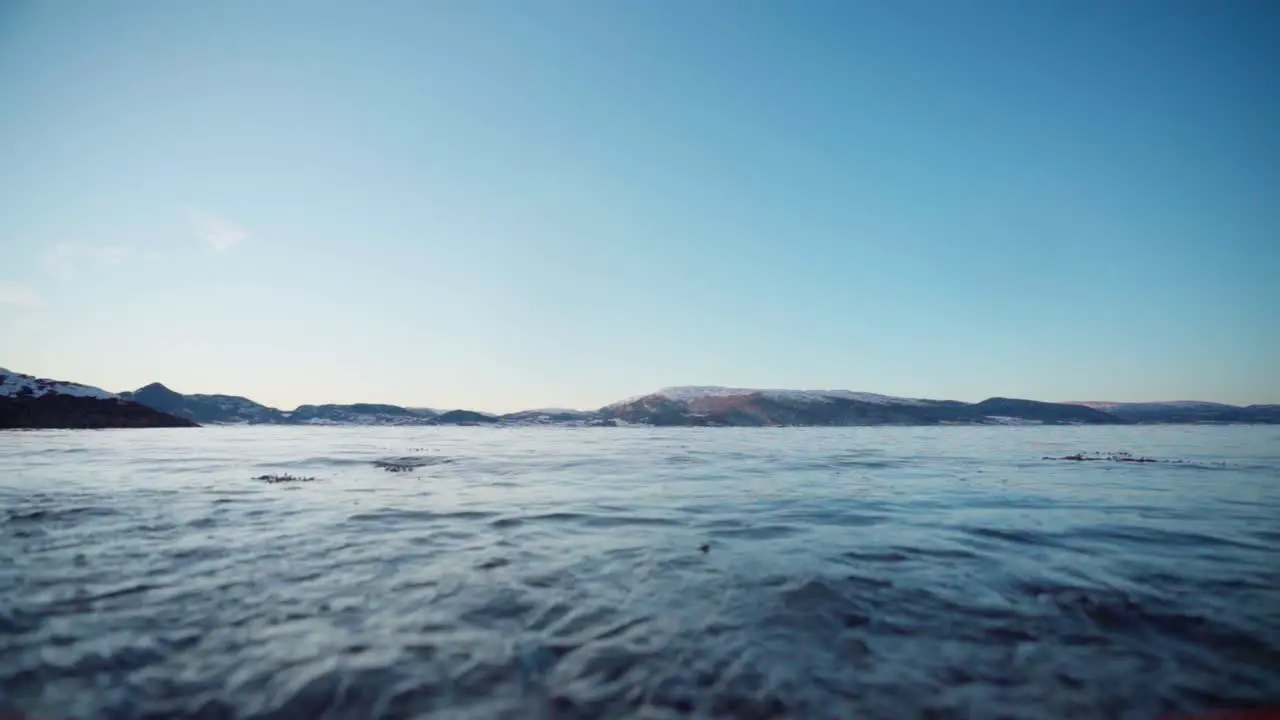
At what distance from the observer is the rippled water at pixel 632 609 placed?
17.6 feet

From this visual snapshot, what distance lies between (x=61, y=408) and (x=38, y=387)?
636 inches

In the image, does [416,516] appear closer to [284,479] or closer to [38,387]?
[284,479]

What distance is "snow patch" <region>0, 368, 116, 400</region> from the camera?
105m

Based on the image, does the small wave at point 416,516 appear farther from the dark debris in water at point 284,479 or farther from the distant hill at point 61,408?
the distant hill at point 61,408

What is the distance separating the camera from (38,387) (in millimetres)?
111438

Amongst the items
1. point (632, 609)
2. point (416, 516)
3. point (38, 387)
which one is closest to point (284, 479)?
point (416, 516)

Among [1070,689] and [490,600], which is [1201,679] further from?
[490,600]

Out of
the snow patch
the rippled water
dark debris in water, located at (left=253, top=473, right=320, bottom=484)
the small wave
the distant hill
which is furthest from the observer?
the snow patch

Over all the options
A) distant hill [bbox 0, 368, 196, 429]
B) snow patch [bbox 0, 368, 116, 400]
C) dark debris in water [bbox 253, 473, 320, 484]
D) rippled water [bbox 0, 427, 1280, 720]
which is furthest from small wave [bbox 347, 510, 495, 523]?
snow patch [bbox 0, 368, 116, 400]

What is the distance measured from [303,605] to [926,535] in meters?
12.8

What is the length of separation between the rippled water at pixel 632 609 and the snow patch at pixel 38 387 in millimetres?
134934

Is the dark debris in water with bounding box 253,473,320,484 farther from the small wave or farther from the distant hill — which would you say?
the distant hill

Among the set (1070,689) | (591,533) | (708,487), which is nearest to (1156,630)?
(1070,689)

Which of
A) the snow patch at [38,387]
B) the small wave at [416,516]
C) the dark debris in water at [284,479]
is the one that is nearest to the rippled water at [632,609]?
the small wave at [416,516]
